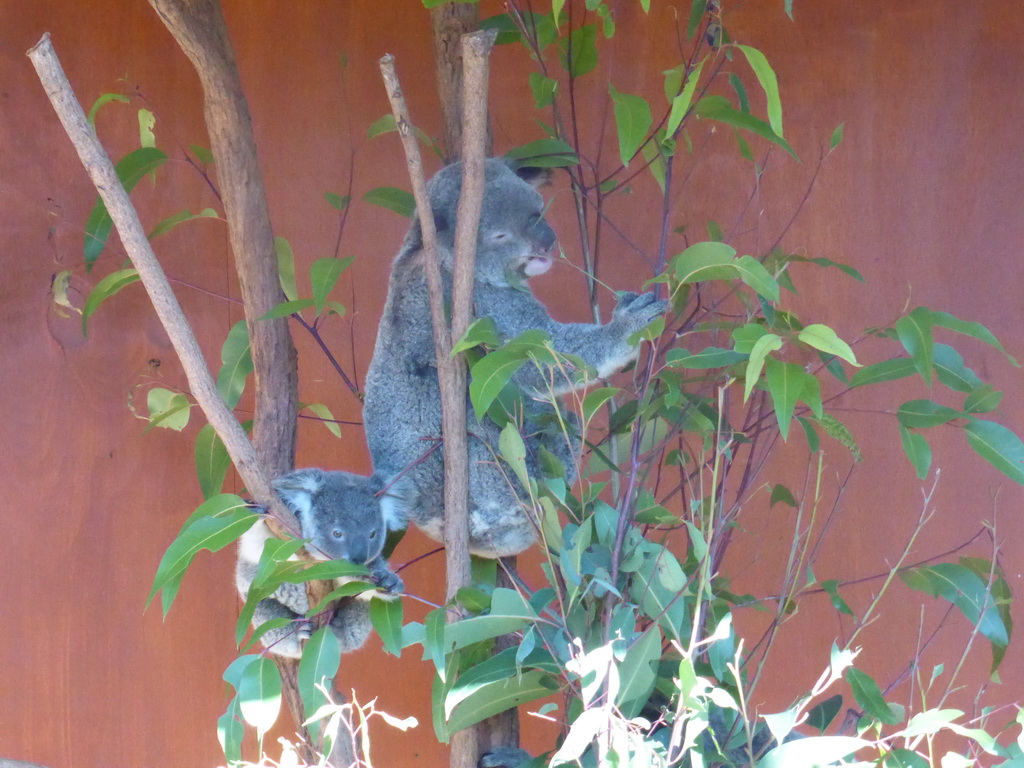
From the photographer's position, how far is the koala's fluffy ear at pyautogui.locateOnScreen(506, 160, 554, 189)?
2123 mm

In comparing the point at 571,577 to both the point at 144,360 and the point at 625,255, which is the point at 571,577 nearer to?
the point at 625,255

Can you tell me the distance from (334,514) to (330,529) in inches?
1.0

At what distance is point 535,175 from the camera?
7.05 feet

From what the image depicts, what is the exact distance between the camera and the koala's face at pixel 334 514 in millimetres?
1593

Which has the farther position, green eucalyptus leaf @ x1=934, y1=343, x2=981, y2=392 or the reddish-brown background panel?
the reddish-brown background panel

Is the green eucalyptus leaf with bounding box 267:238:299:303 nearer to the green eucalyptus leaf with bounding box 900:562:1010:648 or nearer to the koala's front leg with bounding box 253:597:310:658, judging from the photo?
the koala's front leg with bounding box 253:597:310:658

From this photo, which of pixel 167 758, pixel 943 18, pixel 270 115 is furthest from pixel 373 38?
pixel 167 758

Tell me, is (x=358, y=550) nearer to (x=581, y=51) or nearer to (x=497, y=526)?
(x=497, y=526)

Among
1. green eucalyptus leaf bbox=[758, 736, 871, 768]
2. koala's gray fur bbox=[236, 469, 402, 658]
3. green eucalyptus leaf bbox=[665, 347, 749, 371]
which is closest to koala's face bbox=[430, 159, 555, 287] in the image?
koala's gray fur bbox=[236, 469, 402, 658]

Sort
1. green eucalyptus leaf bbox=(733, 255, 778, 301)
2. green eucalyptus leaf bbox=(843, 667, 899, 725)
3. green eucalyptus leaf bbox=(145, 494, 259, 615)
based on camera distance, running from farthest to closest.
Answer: green eucalyptus leaf bbox=(843, 667, 899, 725), green eucalyptus leaf bbox=(145, 494, 259, 615), green eucalyptus leaf bbox=(733, 255, 778, 301)

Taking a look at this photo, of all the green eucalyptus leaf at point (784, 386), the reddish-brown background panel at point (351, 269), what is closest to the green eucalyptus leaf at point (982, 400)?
the green eucalyptus leaf at point (784, 386)

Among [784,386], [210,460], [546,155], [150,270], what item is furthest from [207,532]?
[546,155]

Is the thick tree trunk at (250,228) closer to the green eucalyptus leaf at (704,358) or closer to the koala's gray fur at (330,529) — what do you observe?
the koala's gray fur at (330,529)

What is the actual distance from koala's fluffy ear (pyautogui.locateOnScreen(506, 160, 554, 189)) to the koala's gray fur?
757 mm
